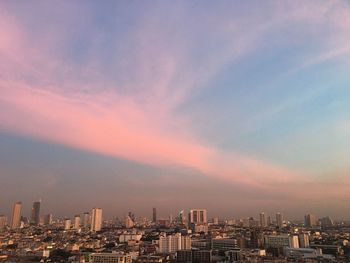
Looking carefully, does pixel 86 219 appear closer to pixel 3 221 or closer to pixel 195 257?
pixel 3 221

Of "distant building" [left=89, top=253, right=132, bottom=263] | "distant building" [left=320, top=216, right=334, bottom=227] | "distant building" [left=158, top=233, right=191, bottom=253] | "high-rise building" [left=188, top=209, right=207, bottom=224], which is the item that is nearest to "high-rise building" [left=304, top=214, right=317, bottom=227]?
"distant building" [left=320, top=216, right=334, bottom=227]

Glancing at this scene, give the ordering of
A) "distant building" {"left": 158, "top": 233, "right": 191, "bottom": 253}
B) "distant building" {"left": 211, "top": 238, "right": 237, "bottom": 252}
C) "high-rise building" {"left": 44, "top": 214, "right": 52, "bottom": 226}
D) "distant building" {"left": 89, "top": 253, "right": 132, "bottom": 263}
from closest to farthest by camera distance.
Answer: "distant building" {"left": 89, "top": 253, "right": 132, "bottom": 263} < "distant building" {"left": 158, "top": 233, "right": 191, "bottom": 253} < "distant building" {"left": 211, "top": 238, "right": 237, "bottom": 252} < "high-rise building" {"left": 44, "top": 214, "right": 52, "bottom": 226}

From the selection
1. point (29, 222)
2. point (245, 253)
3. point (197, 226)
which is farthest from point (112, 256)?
point (29, 222)

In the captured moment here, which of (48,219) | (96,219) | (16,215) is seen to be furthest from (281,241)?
(48,219)

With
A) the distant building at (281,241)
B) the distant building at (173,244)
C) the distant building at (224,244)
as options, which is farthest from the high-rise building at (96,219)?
the distant building at (281,241)

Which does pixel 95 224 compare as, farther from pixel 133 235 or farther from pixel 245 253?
pixel 245 253

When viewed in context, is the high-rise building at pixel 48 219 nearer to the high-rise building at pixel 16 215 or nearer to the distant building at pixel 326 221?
the high-rise building at pixel 16 215

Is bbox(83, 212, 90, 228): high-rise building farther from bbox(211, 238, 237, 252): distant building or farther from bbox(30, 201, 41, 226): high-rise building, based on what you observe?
bbox(211, 238, 237, 252): distant building

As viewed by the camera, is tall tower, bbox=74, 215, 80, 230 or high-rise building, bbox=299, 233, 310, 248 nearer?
high-rise building, bbox=299, 233, 310, 248
